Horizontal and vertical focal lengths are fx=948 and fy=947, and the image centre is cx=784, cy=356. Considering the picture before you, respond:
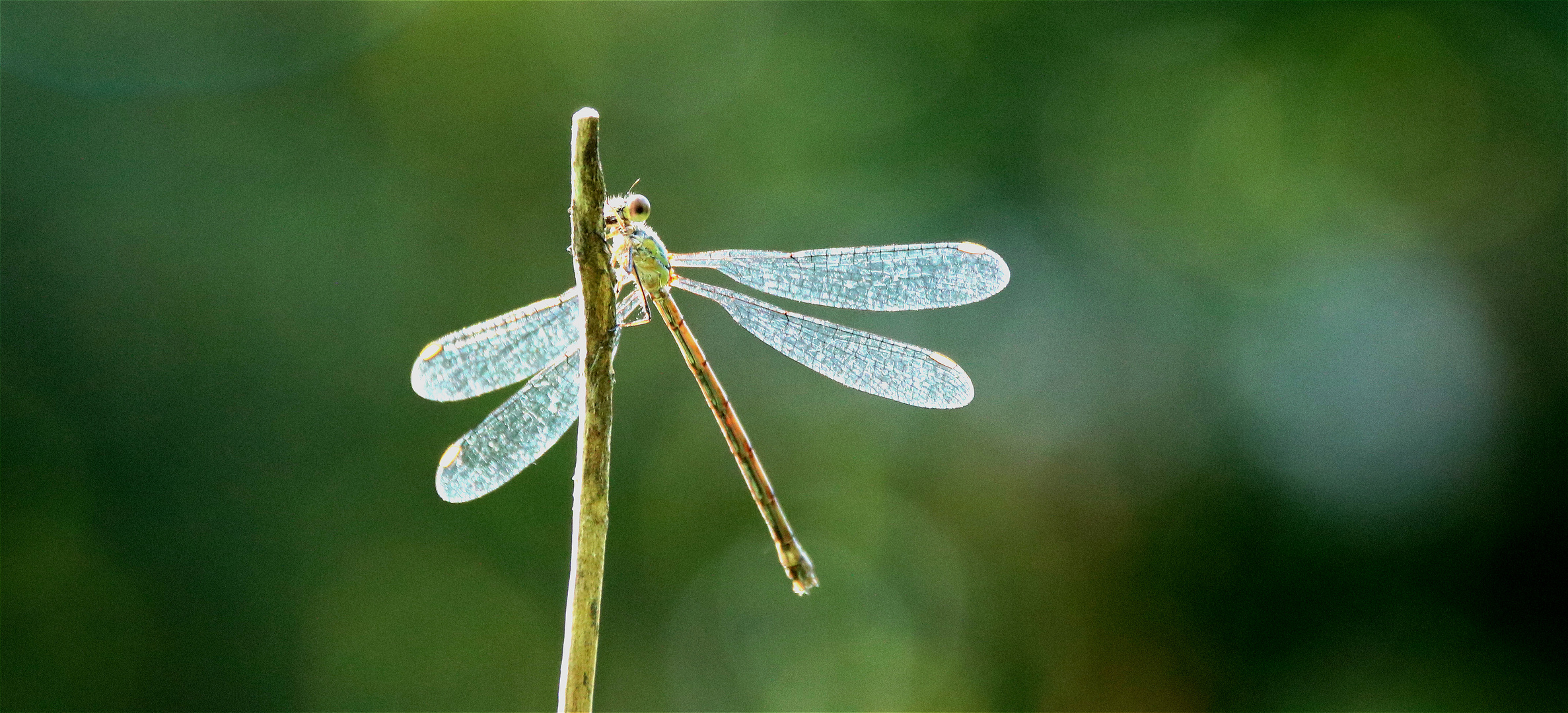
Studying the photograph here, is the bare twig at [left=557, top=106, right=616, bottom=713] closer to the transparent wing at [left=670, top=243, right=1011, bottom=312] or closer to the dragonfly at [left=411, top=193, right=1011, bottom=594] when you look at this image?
the dragonfly at [left=411, top=193, right=1011, bottom=594]

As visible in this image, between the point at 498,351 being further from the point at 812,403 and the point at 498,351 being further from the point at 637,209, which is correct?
the point at 812,403

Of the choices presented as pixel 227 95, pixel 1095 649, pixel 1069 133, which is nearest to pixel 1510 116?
pixel 1069 133

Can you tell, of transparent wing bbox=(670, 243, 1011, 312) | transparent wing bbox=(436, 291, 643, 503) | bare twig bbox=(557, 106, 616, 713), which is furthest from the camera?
transparent wing bbox=(670, 243, 1011, 312)

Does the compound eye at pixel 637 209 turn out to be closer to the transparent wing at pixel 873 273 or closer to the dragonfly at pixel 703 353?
the dragonfly at pixel 703 353

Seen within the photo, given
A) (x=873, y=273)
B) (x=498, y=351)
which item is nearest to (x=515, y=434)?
(x=498, y=351)

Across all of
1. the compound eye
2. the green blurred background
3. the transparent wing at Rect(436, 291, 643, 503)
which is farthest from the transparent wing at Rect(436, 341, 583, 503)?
the green blurred background

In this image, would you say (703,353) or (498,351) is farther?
(703,353)
